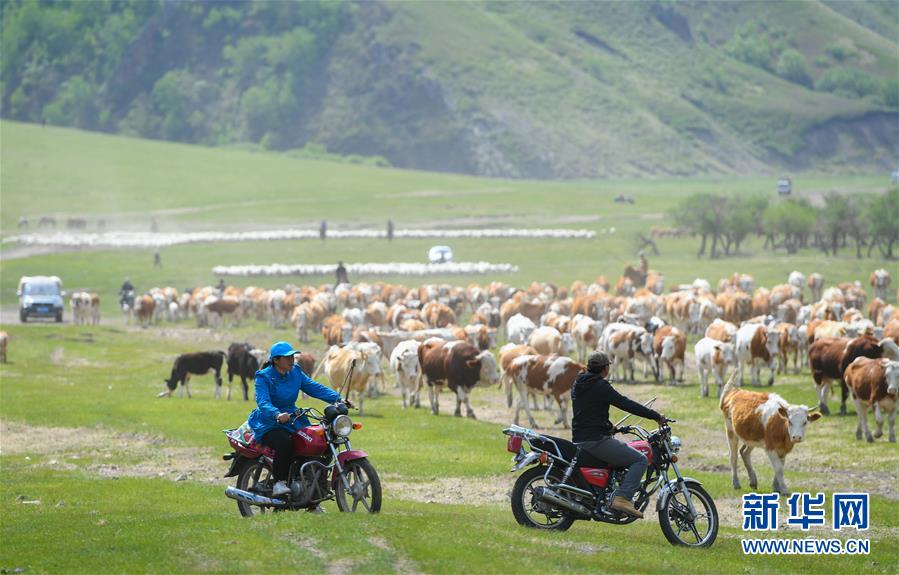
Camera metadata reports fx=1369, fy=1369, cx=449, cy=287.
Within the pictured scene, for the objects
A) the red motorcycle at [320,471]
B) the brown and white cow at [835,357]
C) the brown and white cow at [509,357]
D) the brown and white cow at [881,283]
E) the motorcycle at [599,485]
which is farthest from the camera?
the brown and white cow at [881,283]

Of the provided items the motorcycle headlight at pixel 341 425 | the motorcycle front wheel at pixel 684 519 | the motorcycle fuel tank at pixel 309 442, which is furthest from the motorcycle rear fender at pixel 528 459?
the motorcycle fuel tank at pixel 309 442

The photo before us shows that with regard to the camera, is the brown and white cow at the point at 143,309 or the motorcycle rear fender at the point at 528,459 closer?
the motorcycle rear fender at the point at 528,459

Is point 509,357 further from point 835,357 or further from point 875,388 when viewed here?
point 875,388

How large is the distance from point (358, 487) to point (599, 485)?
2791 mm

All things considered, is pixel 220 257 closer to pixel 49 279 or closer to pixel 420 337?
pixel 49 279

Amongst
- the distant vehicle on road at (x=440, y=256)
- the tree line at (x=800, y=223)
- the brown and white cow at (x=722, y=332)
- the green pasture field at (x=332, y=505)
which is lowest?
the green pasture field at (x=332, y=505)

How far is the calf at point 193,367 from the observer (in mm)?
34781

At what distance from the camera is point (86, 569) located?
13.9 metres

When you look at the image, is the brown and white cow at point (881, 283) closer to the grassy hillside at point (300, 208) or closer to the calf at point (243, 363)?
the grassy hillside at point (300, 208)

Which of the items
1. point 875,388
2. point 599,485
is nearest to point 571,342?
point 875,388

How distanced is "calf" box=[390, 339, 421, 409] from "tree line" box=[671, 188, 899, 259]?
51028 mm

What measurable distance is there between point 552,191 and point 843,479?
12878cm

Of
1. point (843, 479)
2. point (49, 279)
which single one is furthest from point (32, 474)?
point (49, 279)

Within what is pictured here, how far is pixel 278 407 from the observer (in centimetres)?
1572
